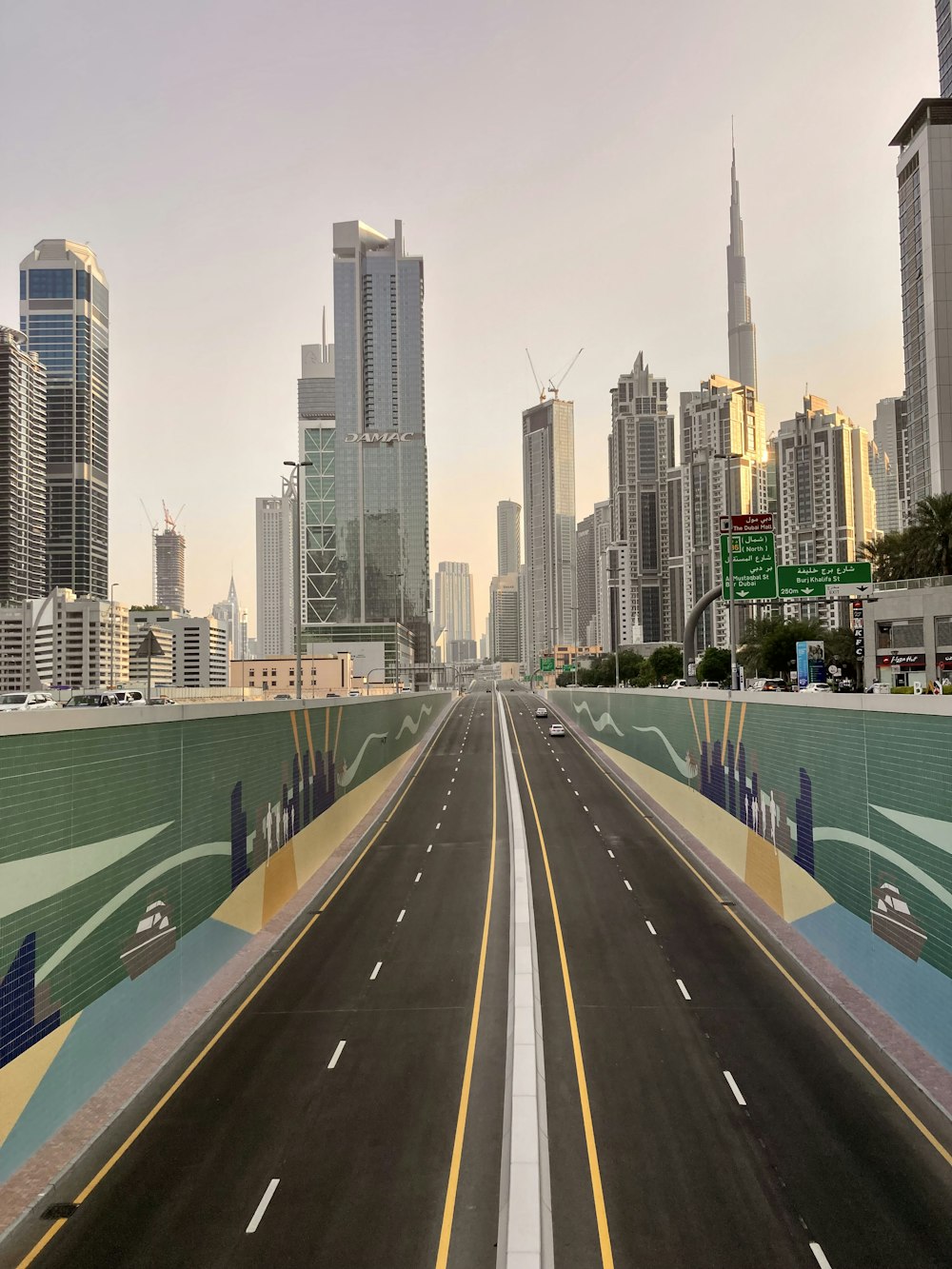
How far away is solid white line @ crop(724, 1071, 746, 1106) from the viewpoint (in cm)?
1435

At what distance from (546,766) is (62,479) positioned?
603 feet

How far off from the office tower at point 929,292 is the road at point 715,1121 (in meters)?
92.7

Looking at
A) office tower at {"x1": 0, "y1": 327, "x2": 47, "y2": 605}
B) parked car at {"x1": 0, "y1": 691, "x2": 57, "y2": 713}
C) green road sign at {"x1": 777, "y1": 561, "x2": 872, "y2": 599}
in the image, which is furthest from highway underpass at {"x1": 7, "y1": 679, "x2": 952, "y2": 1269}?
office tower at {"x1": 0, "y1": 327, "x2": 47, "y2": 605}

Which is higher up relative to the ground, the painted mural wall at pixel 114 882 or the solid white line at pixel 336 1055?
the painted mural wall at pixel 114 882

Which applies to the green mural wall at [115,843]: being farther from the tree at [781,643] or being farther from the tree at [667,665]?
the tree at [667,665]

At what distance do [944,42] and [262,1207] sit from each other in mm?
162673

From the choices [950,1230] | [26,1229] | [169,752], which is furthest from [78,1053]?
[950,1230]

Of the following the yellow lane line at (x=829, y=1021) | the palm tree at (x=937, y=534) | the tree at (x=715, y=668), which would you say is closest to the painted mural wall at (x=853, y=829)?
the yellow lane line at (x=829, y=1021)

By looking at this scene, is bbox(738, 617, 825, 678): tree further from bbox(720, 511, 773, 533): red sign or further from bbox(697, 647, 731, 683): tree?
bbox(720, 511, 773, 533): red sign

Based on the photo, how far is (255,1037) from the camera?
17.2 m

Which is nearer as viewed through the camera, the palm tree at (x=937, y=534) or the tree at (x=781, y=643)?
the palm tree at (x=937, y=534)

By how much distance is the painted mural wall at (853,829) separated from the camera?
15.0 metres

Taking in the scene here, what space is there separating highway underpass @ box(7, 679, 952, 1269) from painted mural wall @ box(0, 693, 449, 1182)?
1.35 meters

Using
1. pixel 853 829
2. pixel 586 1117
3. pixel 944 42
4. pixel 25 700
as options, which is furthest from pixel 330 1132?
pixel 944 42
